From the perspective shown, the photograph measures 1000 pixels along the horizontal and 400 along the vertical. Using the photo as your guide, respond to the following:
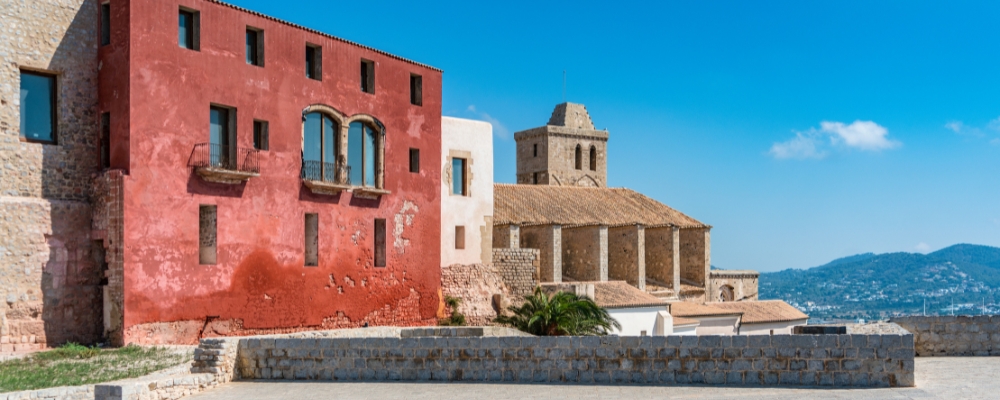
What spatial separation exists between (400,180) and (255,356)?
501 inches

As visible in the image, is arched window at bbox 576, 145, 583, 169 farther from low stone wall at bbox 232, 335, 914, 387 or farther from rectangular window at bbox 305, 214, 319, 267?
low stone wall at bbox 232, 335, 914, 387

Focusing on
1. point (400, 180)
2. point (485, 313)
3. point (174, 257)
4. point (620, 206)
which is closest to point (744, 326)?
point (620, 206)

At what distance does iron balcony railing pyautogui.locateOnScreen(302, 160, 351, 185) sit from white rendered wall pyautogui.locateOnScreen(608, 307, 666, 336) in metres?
13.2

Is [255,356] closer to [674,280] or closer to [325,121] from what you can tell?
Result: [325,121]

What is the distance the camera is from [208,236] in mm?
23750

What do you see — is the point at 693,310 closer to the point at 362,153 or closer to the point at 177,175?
the point at 362,153

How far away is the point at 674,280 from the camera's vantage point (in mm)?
48531

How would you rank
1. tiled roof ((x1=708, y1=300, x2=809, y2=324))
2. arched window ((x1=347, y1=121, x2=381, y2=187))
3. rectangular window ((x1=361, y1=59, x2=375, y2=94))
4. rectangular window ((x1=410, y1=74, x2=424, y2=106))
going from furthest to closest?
tiled roof ((x1=708, y1=300, x2=809, y2=324)) → rectangular window ((x1=410, y1=74, x2=424, y2=106)) → rectangular window ((x1=361, y1=59, x2=375, y2=94)) → arched window ((x1=347, y1=121, x2=381, y2=187))

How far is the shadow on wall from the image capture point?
21633 mm

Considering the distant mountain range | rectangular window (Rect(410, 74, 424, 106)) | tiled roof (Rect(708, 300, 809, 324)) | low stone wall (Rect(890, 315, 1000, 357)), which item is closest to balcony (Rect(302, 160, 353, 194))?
rectangular window (Rect(410, 74, 424, 106))

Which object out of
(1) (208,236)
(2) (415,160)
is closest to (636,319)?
(2) (415,160)

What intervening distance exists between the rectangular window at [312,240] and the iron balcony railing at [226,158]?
2.35 meters

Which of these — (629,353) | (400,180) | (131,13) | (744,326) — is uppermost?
(131,13)

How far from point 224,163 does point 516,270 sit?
12.3 metres
